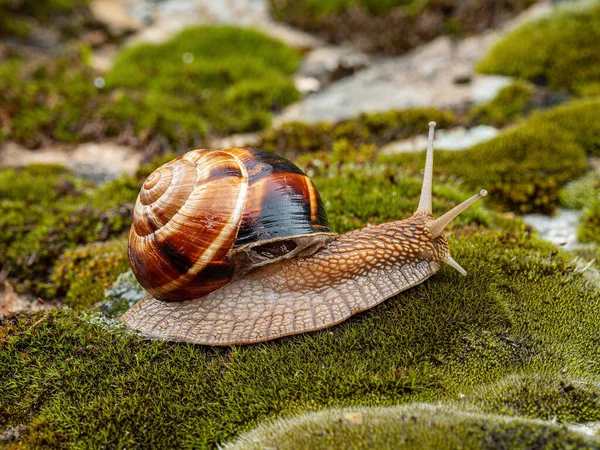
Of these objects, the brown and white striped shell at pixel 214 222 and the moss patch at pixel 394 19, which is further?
the moss patch at pixel 394 19

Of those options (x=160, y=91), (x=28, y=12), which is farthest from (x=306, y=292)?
(x=28, y=12)

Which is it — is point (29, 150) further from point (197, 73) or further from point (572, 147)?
point (572, 147)

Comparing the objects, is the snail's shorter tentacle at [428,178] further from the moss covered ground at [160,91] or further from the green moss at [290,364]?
the moss covered ground at [160,91]

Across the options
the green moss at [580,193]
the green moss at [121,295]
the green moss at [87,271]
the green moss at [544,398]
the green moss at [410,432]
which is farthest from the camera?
the green moss at [580,193]

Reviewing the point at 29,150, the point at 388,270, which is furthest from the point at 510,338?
the point at 29,150

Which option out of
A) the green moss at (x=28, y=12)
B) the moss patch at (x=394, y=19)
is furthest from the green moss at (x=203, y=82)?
the green moss at (x=28, y=12)

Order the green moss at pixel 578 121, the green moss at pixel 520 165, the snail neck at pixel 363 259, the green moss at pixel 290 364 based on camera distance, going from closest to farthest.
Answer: the green moss at pixel 290 364, the snail neck at pixel 363 259, the green moss at pixel 520 165, the green moss at pixel 578 121

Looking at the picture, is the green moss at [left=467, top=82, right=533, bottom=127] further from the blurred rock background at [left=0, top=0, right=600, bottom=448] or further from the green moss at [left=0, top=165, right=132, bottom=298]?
the green moss at [left=0, top=165, right=132, bottom=298]
